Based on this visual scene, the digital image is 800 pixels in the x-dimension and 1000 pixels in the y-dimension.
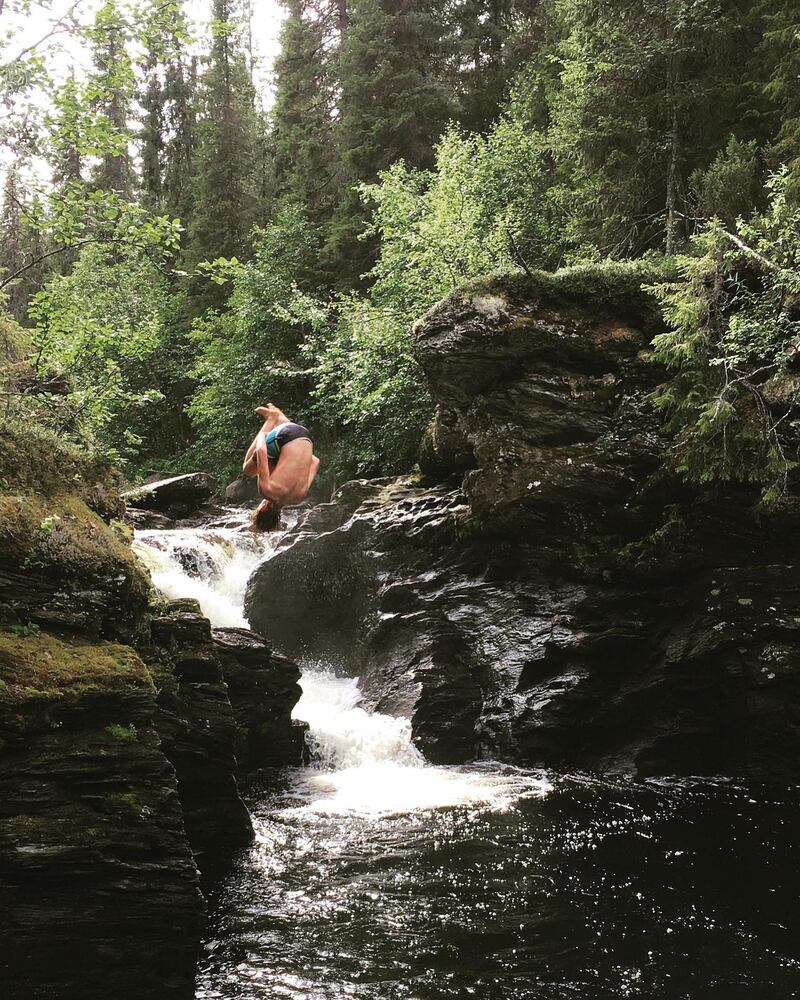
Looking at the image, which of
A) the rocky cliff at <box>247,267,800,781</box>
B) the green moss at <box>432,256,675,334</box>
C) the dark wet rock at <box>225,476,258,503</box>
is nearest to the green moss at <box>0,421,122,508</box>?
the rocky cliff at <box>247,267,800,781</box>

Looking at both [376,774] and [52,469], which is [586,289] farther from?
[52,469]

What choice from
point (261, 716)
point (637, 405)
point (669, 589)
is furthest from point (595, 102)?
point (261, 716)

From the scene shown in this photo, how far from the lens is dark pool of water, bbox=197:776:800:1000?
5.94 m

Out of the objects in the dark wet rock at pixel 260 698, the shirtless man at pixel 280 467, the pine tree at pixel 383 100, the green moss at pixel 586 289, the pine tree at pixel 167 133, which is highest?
the pine tree at pixel 167 133

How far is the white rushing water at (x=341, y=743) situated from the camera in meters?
10.3

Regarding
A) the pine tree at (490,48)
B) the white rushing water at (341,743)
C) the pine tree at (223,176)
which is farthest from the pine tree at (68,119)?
the pine tree at (223,176)

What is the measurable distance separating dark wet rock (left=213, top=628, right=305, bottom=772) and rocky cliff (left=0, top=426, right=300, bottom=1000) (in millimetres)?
2721

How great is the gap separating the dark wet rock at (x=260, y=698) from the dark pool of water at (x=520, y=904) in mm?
1428

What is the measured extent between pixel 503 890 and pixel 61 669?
4.86 m

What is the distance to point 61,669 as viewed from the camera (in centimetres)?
633

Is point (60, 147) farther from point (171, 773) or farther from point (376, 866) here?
point (376, 866)

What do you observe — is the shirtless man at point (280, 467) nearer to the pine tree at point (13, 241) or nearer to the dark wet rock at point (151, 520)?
the pine tree at point (13, 241)

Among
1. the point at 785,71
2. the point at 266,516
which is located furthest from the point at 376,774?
the point at 785,71

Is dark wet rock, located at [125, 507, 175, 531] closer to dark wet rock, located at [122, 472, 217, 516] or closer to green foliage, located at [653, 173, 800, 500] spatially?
dark wet rock, located at [122, 472, 217, 516]
